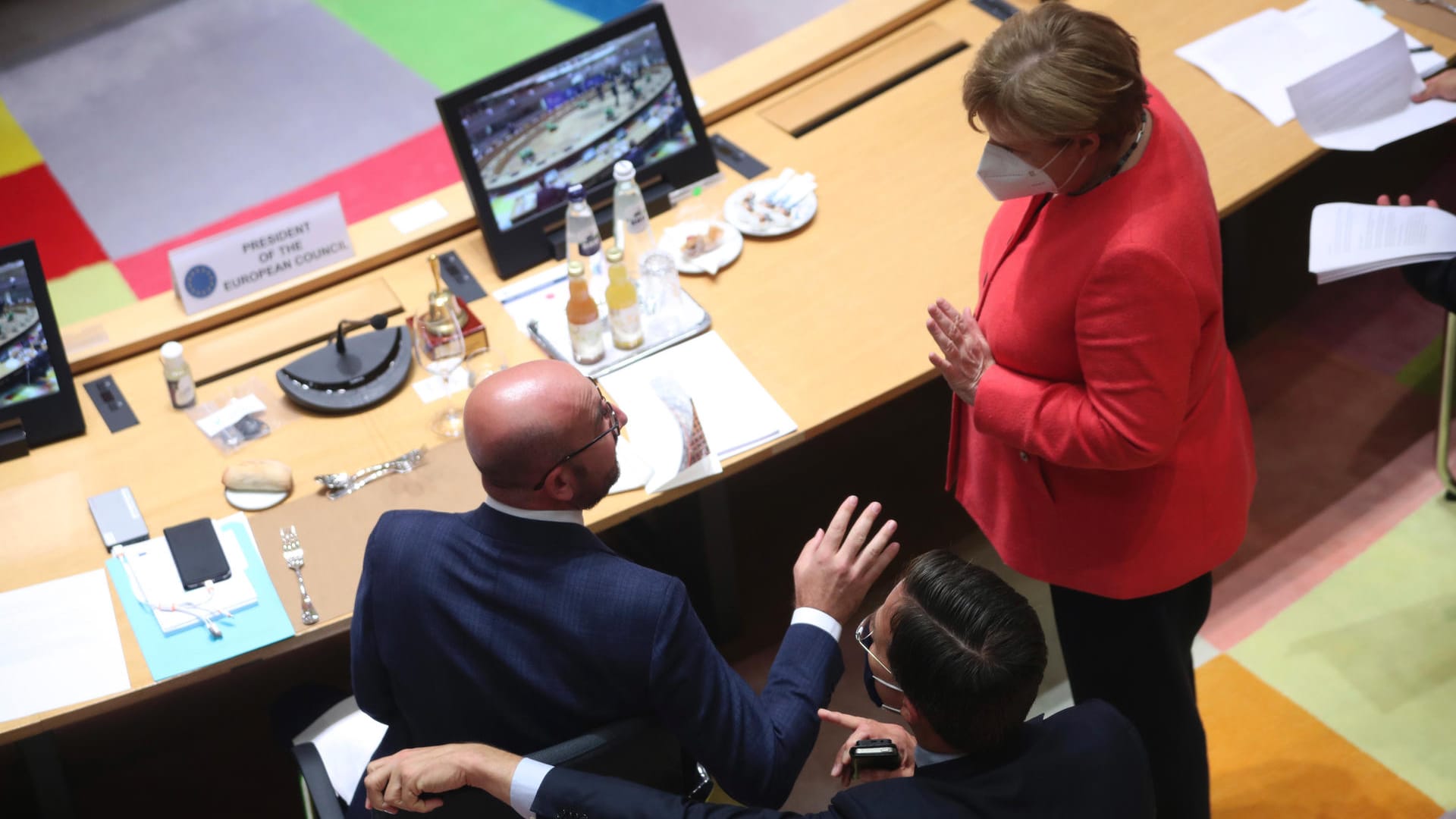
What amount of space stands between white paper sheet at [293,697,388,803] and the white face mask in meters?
1.33

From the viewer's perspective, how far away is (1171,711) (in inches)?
88.0

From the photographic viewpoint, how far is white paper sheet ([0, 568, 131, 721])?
6.98 ft

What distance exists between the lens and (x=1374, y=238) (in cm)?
249

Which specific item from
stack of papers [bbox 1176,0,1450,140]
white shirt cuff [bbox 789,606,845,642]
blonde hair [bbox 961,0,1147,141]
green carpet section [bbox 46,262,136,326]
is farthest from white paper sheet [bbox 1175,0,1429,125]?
green carpet section [bbox 46,262,136,326]

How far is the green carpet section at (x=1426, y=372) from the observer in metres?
3.53

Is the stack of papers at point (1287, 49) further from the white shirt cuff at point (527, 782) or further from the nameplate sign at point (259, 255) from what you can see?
the white shirt cuff at point (527, 782)

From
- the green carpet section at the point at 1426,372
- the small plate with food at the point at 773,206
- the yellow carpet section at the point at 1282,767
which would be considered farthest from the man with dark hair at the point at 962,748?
the green carpet section at the point at 1426,372

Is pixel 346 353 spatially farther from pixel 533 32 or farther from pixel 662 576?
pixel 533 32

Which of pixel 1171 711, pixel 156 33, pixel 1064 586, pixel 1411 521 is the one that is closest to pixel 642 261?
pixel 1064 586

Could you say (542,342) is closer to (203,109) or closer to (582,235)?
(582,235)

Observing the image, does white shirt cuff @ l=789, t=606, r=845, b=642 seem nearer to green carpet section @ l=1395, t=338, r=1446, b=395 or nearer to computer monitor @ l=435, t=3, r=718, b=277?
computer monitor @ l=435, t=3, r=718, b=277

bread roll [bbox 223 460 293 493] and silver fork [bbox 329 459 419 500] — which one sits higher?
bread roll [bbox 223 460 293 493]

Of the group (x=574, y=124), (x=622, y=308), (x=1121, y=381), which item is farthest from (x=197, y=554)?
(x=1121, y=381)

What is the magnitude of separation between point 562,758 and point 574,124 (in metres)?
1.65
